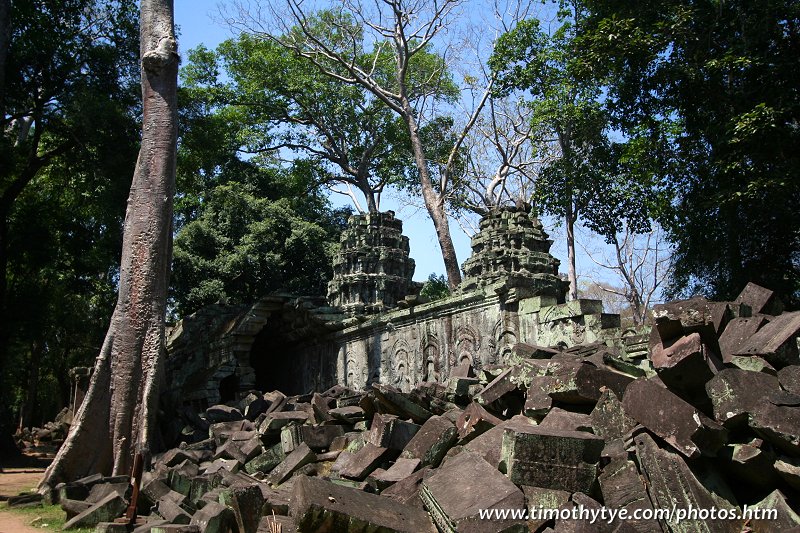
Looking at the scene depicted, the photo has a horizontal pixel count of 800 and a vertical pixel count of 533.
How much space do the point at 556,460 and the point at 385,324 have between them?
29.1 feet

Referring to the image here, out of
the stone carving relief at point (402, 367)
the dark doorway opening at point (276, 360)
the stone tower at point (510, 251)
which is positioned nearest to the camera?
the stone carving relief at point (402, 367)

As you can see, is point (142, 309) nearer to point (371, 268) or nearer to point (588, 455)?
point (588, 455)

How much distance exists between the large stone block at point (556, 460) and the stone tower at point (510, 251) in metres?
→ 10.2

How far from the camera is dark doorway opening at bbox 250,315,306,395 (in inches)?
617

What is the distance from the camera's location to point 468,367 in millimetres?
7547

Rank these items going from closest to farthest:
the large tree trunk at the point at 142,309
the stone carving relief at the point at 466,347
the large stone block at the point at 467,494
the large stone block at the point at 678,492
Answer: the large stone block at the point at 678,492 < the large stone block at the point at 467,494 < the large tree trunk at the point at 142,309 < the stone carving relief at the point at 466,347

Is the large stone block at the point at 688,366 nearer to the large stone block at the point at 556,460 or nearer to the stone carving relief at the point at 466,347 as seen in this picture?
the large stone block at the point at 556,460

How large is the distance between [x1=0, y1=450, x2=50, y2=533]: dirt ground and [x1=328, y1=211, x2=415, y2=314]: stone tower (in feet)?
23.9

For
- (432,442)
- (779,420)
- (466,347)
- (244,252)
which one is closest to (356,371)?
(466,347)

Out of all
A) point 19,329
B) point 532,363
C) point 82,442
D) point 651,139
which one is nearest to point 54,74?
point 19,329

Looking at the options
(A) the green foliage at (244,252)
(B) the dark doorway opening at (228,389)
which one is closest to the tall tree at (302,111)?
(A) the green foliage at (244,252)

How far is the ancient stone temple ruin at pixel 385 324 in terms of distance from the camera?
10.1 m

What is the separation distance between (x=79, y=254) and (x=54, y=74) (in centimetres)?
477

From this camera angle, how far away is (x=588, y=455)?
4102mm
